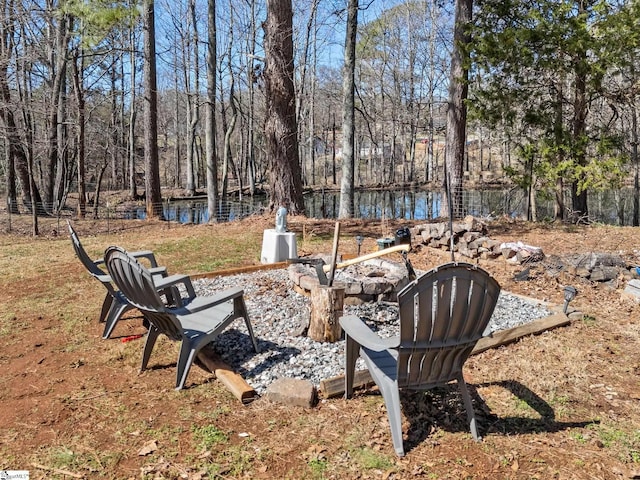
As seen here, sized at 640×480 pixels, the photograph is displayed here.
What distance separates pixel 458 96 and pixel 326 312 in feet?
24.9

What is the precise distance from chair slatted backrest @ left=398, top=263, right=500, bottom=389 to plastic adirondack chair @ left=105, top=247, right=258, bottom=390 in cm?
127

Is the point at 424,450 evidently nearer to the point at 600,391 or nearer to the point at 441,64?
the point at 600,391

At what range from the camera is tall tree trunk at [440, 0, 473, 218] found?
9109 mm

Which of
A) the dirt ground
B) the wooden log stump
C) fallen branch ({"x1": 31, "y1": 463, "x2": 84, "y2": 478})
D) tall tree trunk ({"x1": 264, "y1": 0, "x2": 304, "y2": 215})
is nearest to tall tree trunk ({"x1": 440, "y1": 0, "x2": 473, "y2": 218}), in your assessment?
tall tree trunk ({"x1": 264, "y1": 0, "x2": 304, "y2": 215})

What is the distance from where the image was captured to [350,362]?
2.54m

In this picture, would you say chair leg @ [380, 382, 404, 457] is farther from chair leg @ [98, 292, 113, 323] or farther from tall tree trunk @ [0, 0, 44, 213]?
tall tree trunk @ [0, 0, 44, 213]

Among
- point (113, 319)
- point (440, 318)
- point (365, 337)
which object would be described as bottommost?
point (113, 319)

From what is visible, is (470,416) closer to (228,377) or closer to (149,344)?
(228,377)

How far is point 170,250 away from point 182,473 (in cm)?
534

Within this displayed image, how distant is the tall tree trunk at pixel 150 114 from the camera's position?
1153cm

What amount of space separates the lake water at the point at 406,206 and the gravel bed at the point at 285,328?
6.81 m

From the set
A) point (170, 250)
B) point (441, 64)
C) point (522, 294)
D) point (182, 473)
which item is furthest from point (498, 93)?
point (441, 64)

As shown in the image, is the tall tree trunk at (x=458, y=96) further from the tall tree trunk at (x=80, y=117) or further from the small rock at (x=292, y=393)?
the tall tree trunk at (x=80, y=117)

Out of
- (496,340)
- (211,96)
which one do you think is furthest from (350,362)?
(211,96)
